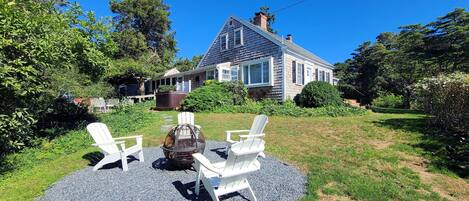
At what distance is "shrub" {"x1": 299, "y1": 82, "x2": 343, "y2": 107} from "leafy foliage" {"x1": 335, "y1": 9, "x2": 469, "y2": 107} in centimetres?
350

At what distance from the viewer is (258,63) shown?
16.3 metres

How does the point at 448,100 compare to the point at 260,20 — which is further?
the point at 260,20

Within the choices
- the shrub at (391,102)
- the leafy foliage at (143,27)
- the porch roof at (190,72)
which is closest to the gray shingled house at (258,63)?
the porch roof at (190,72)

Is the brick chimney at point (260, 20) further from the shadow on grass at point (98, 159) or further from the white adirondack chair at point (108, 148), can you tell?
the white adirondack chair at point (108, 148)

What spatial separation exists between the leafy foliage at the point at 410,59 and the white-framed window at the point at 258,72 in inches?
290

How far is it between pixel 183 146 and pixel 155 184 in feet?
2.90

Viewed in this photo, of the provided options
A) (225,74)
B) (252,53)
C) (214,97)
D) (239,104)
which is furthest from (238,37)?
(214,97)

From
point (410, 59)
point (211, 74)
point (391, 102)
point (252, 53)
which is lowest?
point (391, 102)

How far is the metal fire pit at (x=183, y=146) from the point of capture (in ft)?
15.3

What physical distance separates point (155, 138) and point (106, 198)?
13.4 ft

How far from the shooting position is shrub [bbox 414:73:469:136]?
6.59 m

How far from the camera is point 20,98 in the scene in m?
6.22

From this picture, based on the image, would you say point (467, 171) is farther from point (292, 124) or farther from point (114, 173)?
point (114, 173)

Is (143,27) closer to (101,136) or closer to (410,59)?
(410,59)
